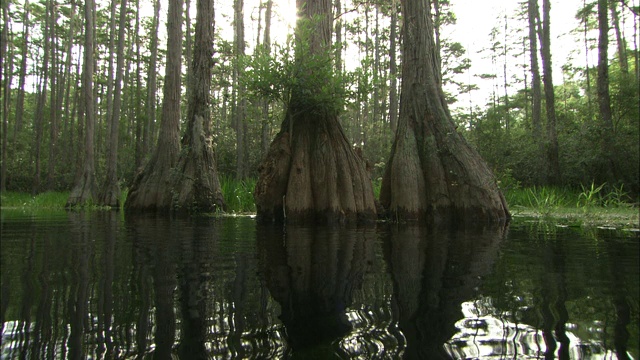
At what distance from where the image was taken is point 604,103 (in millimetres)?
11906

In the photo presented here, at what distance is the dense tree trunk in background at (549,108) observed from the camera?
1285cm

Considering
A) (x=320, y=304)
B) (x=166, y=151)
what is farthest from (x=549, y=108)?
(x=320, y=304)

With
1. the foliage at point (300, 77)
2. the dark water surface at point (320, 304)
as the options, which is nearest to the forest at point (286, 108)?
the foliage at point (300, 77)

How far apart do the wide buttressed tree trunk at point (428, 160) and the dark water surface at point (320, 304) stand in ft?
10.3

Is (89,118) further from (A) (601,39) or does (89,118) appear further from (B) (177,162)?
(A) (601,39)

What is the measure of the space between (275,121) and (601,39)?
10902mm

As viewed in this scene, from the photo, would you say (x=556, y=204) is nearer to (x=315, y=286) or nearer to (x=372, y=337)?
(x=315, y=286)

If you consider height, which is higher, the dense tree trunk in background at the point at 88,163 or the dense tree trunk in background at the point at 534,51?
the dense tree trunk in background at the point at 534,51

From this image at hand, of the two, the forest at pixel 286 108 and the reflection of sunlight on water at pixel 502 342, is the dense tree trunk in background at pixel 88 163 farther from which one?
the reflection of sunlight on water at pixel 502 342

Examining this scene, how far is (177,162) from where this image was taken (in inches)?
400

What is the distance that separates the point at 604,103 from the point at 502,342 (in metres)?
13.5

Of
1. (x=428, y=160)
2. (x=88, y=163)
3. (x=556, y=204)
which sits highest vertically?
(x=88, y=163)

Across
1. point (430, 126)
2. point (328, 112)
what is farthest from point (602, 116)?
point (328, 112)

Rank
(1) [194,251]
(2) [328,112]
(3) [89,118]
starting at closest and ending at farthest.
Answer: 1. (1) [194,251]
2. (2) [328,112]
3. (3) [89,118]
